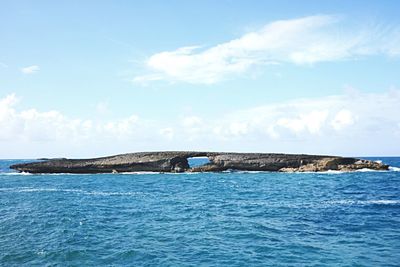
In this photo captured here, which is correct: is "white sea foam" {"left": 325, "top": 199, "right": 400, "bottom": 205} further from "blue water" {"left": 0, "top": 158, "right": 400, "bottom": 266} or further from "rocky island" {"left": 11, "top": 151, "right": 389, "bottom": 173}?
"rocky island" {"left": 11, "top": 151, "right": 389, "bottom": 173}

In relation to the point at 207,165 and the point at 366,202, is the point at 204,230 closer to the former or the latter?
the point at 366,202

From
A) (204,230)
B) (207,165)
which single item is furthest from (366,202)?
(207,165)

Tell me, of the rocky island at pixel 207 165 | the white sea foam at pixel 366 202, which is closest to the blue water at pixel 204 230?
the white sea foam at pixel 366 202

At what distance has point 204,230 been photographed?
23.6m

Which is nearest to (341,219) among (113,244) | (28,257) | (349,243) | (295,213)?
(295,213)

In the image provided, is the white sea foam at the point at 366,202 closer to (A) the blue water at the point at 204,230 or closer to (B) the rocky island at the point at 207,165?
(A) the blue water at the point at 204,230

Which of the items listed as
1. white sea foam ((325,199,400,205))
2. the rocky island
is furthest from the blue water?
the rocky island

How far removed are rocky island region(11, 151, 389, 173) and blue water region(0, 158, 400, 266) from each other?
38894 mm

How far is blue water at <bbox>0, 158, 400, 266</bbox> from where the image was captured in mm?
18016

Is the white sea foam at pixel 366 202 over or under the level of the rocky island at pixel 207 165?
under

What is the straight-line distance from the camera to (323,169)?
77.6 meters

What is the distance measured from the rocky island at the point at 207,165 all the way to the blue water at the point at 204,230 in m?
38.9

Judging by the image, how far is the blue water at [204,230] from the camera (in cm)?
1802

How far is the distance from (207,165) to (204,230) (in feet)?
195
